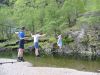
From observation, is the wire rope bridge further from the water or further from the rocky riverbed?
the rocky riverbed

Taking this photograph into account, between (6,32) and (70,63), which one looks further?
(6,32)

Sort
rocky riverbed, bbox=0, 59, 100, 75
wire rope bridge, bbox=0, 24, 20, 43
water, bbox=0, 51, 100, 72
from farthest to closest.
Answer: wire rope bridge, bbox=0, 24, 20, 43
water, bbox=0, 51, 100, 72
rocky riverbed, bbox=0, 59, 100, 75

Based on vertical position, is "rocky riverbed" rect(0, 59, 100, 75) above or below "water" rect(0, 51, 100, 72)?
above

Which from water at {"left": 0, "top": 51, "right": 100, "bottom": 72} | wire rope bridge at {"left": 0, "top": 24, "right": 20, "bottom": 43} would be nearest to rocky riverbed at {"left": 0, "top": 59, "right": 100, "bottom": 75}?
water at {"left": 0, "top": 51, "right": 100, "bottom": 72}

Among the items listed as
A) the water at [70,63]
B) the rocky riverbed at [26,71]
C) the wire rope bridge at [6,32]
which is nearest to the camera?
the rocky riverbed at [26,71]

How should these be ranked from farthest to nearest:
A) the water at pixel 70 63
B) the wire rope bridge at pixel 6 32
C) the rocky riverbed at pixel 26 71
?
the wire rope bridge at pixel 6 32 → the water at pixel 70 63 → the rocky riverbed at pixel 26 71

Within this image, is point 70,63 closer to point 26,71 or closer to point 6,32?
point 26,71

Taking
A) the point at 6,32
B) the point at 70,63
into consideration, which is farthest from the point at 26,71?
the point at 6,32

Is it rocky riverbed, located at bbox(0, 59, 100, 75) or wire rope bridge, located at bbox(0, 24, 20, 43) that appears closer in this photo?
rocky riverbed, located at bbox(0, 59, 100, 75)

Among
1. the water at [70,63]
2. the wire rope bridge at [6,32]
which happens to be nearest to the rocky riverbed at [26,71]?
the water at [70,63]

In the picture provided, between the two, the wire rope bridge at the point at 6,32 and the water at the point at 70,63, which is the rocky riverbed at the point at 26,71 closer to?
the water at the point at 70,63

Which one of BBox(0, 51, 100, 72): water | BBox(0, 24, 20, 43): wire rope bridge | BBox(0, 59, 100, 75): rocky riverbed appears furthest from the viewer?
BBox(0, 24, 20, 43): wire rope bridge

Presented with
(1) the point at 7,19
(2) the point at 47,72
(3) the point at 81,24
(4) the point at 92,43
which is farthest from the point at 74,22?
(2) the point at 47,72

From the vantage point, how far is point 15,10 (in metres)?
53.9
